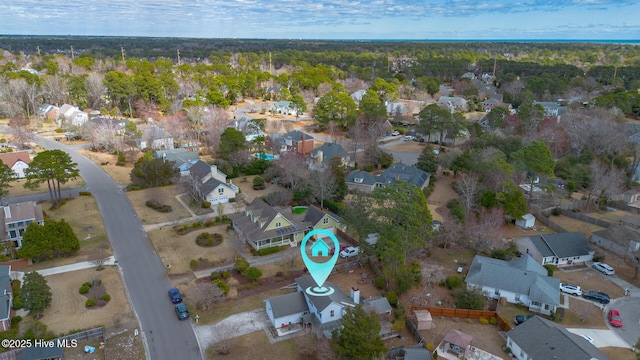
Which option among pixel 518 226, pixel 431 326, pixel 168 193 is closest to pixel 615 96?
pixel 518 226

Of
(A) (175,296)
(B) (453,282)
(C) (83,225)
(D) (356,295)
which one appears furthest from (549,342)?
(C) (83,225)

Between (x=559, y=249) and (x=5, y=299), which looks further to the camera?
(x=559, y=249)

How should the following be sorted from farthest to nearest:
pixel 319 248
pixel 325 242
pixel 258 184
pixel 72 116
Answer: pixel 72 116 → pixel 258 184 → pixel 325 242 → pixel 319 248

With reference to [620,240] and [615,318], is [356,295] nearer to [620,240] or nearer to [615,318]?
[615,318]

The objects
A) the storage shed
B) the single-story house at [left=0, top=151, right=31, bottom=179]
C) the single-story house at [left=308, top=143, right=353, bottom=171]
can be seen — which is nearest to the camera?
the storage shed

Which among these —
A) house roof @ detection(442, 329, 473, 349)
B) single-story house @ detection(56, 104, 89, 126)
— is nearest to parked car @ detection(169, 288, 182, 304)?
house roof @ detection(442, 329, 473, 349)

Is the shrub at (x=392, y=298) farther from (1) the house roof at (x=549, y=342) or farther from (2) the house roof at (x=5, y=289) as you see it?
(2) the house roof at (x=5, y=289)

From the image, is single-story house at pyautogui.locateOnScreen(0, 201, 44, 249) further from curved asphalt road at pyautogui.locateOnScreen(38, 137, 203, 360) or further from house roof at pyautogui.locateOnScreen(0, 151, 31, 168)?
house roof at pyautogui.locateOnScreen(0, 151, 31, 168)
